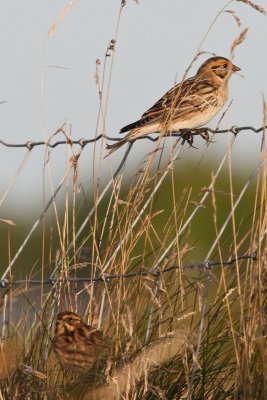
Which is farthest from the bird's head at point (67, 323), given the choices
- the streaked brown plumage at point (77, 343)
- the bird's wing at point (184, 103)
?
the bird's wing at point (184, 103)

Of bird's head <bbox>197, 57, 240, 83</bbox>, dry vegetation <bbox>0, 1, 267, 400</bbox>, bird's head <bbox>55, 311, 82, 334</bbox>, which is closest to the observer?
dry vegetation <bbox>0, 1, 267, 400</bbox>

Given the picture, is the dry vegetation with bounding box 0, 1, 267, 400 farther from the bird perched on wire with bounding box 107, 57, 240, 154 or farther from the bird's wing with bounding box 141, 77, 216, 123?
the bird's wing with bounding box 141, 77, 216, 123

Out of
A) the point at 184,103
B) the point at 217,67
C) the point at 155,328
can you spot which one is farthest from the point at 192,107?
the point at 155,328

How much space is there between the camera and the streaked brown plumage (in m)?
4.79

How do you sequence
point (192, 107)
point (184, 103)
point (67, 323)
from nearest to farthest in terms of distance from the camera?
point (67, 323) < point (184, 103) < point (192, 107)

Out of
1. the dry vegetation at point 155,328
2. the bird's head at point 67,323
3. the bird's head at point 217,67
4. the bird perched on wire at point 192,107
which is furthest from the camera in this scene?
the bird's head at point 217,67

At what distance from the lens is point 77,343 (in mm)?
4828

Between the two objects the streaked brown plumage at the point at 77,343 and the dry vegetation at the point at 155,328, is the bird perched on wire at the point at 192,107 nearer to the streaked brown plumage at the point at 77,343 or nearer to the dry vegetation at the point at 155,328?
the dry vegetation at the point at 155,328

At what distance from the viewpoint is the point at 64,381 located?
4871 mm

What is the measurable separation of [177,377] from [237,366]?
0.46m

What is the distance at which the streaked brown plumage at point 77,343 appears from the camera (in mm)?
4785

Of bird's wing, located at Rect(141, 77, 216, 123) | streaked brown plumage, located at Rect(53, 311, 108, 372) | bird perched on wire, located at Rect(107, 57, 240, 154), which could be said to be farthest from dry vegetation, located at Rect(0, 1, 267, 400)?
bird's wing, located at Rect(141, 77, 216, 123)

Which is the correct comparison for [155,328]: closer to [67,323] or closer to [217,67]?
[67,323]

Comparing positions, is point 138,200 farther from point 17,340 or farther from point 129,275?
point 17,340
